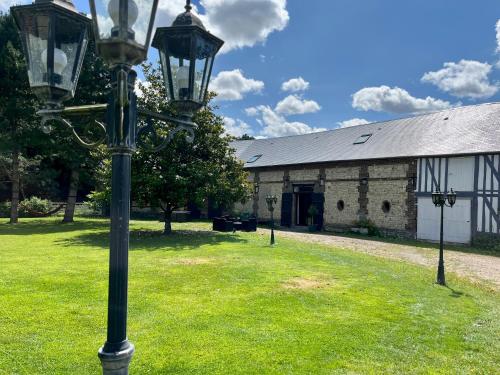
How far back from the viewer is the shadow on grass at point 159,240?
12594 millimetres

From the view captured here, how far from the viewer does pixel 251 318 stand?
18.0 ft

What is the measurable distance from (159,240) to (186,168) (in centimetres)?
299

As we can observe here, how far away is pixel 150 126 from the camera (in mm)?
2635

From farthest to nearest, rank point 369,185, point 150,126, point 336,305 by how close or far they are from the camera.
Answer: point 369,185, point 336,305, point 150,126

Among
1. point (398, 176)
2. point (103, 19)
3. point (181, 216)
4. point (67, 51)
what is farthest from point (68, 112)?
point (181, 216)

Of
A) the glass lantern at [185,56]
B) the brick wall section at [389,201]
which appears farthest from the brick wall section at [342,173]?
the glass lantern at [185,56]

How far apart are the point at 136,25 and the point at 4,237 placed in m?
15.3

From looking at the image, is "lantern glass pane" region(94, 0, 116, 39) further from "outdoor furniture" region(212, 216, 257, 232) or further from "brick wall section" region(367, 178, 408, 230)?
"brick wall section" region(367, 178, 408, 230)

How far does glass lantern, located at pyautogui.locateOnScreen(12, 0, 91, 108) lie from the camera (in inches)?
95.3

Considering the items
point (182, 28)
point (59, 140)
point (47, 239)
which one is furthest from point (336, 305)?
point (59, 140)

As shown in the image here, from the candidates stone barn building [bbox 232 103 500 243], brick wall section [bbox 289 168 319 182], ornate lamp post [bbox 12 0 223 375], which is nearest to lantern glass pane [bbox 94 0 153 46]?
ornate lamp post [bbox 12 0 223 375]

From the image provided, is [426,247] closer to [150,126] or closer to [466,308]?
[466,308]

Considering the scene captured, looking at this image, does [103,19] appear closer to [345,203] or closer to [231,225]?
[231,225]

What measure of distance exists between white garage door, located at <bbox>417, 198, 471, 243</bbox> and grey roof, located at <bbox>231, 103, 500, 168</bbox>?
2.21 meters
